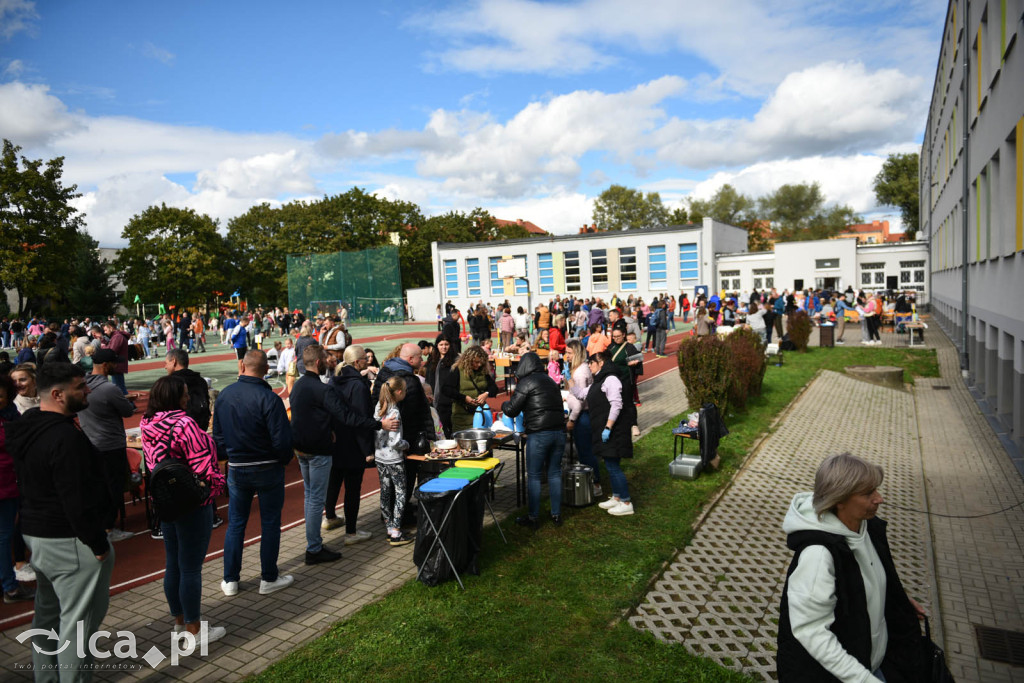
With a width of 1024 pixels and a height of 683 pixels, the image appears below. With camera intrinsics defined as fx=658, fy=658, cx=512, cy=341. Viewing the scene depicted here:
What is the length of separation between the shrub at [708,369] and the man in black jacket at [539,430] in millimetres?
5151

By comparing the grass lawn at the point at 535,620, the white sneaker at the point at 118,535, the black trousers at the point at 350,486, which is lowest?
the grass lawn at the point at 535,620

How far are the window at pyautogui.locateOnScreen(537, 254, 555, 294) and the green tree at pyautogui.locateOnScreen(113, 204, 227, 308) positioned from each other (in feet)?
96.1

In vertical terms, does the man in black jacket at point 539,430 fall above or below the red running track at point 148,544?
above

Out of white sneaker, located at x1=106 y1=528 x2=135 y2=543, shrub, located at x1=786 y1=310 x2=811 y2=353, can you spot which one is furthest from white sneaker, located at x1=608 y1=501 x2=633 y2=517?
shrub, located at x1=786 y1=310 x2=811 y2=353

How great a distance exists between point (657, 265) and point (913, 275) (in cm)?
1677

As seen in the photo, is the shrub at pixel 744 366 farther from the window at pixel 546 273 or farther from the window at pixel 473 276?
the window at pixel 473 276

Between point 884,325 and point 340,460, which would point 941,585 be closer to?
point 340,460

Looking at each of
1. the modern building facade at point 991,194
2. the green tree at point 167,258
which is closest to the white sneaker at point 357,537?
the modern building facade at point 991,194

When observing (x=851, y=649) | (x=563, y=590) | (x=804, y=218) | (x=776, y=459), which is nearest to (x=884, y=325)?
(x=776, y=459)

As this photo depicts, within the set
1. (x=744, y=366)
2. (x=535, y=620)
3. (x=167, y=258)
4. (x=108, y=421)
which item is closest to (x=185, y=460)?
(x=108, y=421)

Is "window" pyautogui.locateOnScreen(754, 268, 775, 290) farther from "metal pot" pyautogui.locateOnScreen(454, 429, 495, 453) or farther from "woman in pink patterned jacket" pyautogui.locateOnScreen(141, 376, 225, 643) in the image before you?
"woman in pink patterned jacket" pyautogui.locateOnScreen(141, 376, 225, 643)

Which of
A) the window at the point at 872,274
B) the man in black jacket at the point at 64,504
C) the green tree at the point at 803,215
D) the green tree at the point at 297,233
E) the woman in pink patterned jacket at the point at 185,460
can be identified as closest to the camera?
the man in black jacket at the point at 64,504

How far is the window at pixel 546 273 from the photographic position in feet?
165

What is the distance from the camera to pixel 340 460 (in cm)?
669
